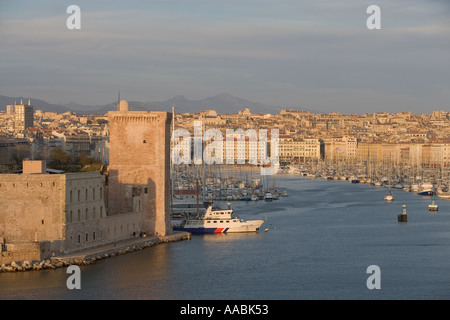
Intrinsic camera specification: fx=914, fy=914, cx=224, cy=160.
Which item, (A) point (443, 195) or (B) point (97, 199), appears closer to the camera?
(B) point (97, 199)

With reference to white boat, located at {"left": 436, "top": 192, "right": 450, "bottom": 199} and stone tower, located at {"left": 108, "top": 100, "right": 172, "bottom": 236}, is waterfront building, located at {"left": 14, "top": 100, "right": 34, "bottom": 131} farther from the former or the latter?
stone tower, located at {"left": 108, "top": 100, "right": 172, "bottom": 236}

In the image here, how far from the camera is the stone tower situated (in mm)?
20969

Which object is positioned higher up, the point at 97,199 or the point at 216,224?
the point at 97,199

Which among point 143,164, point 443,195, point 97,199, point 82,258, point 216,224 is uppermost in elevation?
point 143,164

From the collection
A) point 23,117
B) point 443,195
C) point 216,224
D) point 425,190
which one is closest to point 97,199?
point 216,224

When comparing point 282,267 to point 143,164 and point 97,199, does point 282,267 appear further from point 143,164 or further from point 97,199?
point 143,164

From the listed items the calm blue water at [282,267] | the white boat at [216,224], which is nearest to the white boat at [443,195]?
the calm blue water at [282,267]

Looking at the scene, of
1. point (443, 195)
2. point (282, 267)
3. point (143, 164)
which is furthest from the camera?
point (443, 195)

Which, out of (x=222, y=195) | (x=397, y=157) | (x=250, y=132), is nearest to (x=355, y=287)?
(x=222, y=195)

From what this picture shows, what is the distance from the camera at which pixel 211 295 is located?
15.4m

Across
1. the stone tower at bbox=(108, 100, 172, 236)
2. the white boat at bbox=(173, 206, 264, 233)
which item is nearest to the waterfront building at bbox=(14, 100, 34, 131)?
the white boat at bbox=(173, 206, 264, 233)

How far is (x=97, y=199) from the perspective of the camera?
18.6 m

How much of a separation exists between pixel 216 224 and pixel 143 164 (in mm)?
3427

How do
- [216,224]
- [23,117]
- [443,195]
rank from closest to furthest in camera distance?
[216,224] < [443,195] < [23,117]
